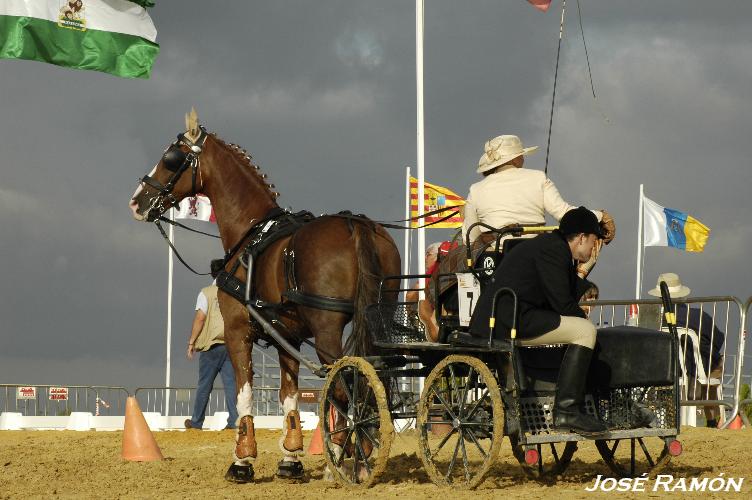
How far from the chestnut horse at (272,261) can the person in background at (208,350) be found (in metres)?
5.68

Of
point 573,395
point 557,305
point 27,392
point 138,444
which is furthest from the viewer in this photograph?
point 27,392

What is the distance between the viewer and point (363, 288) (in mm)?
9141

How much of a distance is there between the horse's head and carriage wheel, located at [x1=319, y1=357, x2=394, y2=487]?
3.12 meters

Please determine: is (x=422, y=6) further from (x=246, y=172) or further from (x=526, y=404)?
(x=526, y=404)

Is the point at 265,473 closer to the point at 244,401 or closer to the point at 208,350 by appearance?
the point at 244,401

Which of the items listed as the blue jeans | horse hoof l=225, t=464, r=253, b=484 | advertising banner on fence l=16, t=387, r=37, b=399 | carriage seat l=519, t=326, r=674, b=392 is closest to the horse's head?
horse hoof l=225, t=464, r=253, b=484

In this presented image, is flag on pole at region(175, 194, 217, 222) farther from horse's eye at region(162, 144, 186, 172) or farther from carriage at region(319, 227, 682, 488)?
carriage at region(319, 227, 682, 488)

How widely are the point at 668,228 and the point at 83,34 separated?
15.4m

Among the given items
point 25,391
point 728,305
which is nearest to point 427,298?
point 728,305

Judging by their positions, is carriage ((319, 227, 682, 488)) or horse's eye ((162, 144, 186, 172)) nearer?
carriage ((319, 227, 682, 488))

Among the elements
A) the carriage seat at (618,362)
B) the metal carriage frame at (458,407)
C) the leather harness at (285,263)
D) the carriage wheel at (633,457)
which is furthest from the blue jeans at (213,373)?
the carriage seat at (618,362)

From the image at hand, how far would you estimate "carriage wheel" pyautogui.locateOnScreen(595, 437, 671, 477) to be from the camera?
8266mm

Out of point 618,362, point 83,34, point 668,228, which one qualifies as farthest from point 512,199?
point 668,228

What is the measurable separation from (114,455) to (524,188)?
656 cm
